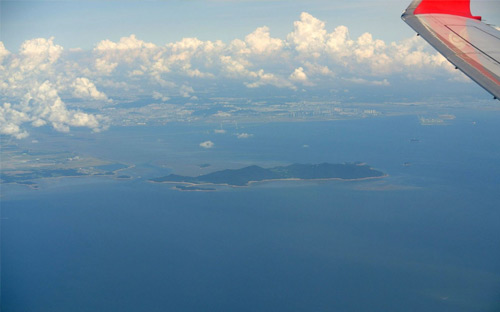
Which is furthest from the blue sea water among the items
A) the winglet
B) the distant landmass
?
the winglet

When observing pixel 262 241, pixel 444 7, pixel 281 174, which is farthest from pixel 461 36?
pixel 281 174

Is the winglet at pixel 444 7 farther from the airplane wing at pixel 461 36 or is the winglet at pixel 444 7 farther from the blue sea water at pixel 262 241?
the blue sea water at pixel 262 241

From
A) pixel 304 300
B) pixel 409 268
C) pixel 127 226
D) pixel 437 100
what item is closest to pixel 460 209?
pixel 409 268

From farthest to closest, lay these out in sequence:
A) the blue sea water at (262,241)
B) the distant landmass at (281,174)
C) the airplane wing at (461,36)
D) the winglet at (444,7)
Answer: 1. the distant landmass at (281,174)
2. the blue sea water at (262,241)
3. the winglet at (444,7)
4. the airplane wing at (461,36)

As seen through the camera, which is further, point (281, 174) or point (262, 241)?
point (281, 174)

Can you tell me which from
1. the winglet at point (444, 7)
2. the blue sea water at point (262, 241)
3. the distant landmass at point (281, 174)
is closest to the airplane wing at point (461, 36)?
the winglet at point (444, 7)

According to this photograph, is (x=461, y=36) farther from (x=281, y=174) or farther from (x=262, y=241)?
(x=281, y=174)
